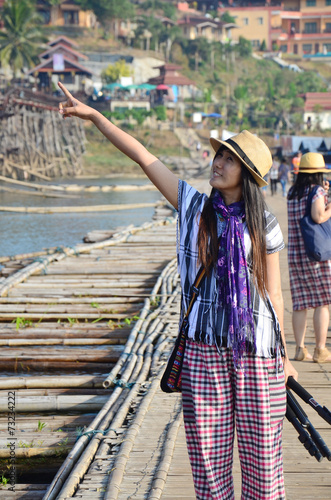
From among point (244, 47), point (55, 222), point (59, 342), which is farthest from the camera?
point (244, 47)

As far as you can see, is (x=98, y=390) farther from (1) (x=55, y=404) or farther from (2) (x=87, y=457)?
(2) (x=87, y=457)

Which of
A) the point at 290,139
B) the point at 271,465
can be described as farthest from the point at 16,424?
the point at 290,139

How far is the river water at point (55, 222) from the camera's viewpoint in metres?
16.7

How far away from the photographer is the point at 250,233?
7.87 ft

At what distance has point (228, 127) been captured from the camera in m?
63.2

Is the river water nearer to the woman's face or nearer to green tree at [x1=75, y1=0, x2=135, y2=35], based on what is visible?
the woman's face

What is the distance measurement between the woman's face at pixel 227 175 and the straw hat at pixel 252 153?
38 mm

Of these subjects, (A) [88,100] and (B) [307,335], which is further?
(A) [88,100]

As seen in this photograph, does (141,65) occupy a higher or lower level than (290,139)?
higher

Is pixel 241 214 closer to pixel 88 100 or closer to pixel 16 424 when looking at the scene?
pixel 16 424

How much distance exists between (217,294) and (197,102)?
6635 cm

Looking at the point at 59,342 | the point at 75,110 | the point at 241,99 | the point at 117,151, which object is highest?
the point at 75,110

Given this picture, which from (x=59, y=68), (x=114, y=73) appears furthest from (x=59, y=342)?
(x=114, y=73)

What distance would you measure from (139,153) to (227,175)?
324mm
